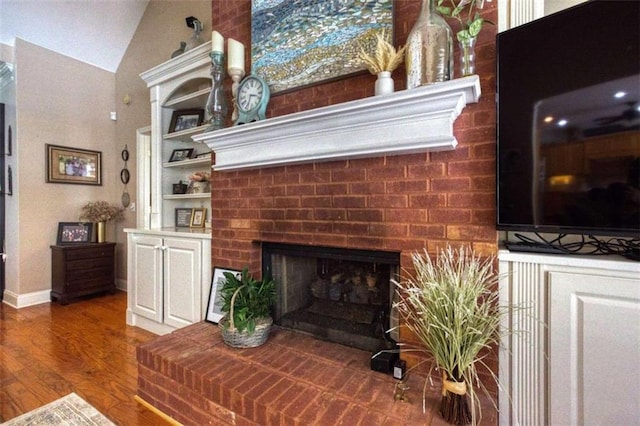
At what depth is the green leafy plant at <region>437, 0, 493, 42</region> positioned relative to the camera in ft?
3.67

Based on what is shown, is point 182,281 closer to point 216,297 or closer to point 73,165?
point 216,297

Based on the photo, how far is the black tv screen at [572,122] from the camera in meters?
0.94

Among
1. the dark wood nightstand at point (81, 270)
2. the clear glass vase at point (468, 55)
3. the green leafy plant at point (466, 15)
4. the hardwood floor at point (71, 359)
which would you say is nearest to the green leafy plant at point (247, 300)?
the hardwood floor at point (71, 359)

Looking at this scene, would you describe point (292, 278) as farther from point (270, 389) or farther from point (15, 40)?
point (15, 40)

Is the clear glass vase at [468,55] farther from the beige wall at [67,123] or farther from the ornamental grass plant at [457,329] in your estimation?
the beige wall at [67,123]

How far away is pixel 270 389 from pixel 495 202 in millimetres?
1257

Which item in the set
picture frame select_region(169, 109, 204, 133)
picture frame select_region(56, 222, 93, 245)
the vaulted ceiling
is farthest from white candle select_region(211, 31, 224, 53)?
picture frame select_region(56, 222, 93, 245)

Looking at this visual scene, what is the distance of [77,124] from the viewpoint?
11.9ft

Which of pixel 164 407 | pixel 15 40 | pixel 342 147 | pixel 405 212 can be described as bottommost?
pixel 164 407

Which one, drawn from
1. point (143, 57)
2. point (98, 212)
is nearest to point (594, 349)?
point (98, 212)

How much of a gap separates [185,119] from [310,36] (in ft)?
6.03

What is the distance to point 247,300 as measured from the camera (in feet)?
5.33

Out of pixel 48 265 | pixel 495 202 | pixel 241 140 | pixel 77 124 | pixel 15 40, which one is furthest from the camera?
pixel 77 124

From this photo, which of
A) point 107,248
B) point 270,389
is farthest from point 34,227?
point 270,389
